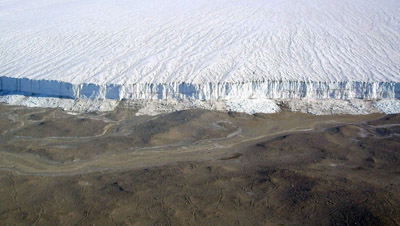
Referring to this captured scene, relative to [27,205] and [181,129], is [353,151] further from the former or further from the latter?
[27,205]

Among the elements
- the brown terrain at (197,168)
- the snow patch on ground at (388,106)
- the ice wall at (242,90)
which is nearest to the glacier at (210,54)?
the ice wall at (242,90)

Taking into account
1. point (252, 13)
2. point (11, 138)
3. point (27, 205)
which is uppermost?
→ point (252, 13)

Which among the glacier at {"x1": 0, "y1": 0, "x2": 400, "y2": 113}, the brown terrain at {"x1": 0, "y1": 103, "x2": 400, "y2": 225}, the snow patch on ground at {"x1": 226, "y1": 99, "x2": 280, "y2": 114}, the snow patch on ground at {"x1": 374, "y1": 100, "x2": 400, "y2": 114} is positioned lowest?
the brown terrain at {"x1": 0, "y1": 103, "x2": 400, "y2": 225}

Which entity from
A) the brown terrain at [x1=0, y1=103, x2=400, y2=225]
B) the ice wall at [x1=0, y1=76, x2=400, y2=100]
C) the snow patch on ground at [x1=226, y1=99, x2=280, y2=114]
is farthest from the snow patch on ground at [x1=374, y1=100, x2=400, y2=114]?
the snow patch on ground at [x1=226, y1=99, x2=280, y2=114]

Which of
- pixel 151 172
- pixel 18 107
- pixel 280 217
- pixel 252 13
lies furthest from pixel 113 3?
pixel 280 217

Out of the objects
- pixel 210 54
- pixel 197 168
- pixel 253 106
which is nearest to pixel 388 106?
pixel 253 106

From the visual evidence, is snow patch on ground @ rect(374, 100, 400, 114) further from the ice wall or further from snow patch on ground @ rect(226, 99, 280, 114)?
snow patch on ground @ rect(226, 99, 280, 114)
